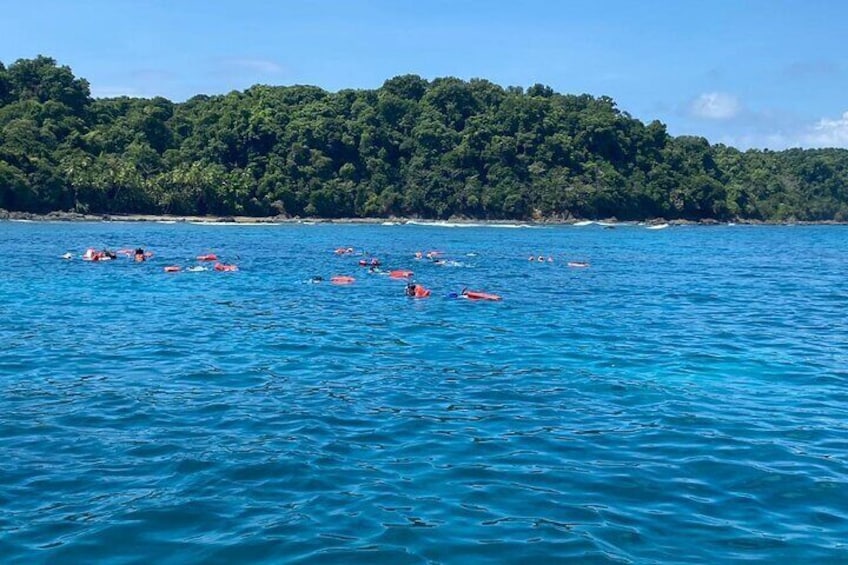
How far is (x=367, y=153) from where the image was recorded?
173 m

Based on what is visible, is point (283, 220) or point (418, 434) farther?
point (283, 220)

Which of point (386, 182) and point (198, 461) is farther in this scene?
point (386, 182)

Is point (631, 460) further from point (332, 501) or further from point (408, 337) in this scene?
point (408, 337)

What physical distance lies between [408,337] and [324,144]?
5971 inches

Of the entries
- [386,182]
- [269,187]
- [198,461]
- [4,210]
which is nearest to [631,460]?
[198,461]

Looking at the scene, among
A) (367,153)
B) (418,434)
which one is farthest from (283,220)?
(418,434)

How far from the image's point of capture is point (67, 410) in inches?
564

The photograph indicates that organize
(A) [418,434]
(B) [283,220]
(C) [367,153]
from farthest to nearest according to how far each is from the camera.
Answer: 1. (C) [367,153]
2. (B) [283,220]
3. (A) [418,434]

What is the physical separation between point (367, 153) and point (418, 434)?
535 feet

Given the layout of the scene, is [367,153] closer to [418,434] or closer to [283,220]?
[283,220]

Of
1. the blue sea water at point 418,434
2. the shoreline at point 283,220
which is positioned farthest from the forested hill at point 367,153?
the blue sea water at point 418,434

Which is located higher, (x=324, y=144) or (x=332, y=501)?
(x=324, y=144)

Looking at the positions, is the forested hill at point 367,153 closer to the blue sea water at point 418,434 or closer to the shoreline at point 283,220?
the shoreline at point 283,220

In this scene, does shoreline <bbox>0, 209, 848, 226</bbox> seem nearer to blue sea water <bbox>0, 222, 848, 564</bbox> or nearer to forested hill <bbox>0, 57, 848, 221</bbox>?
forested hill <bbox>0, 57, 848, 221</bbox>
